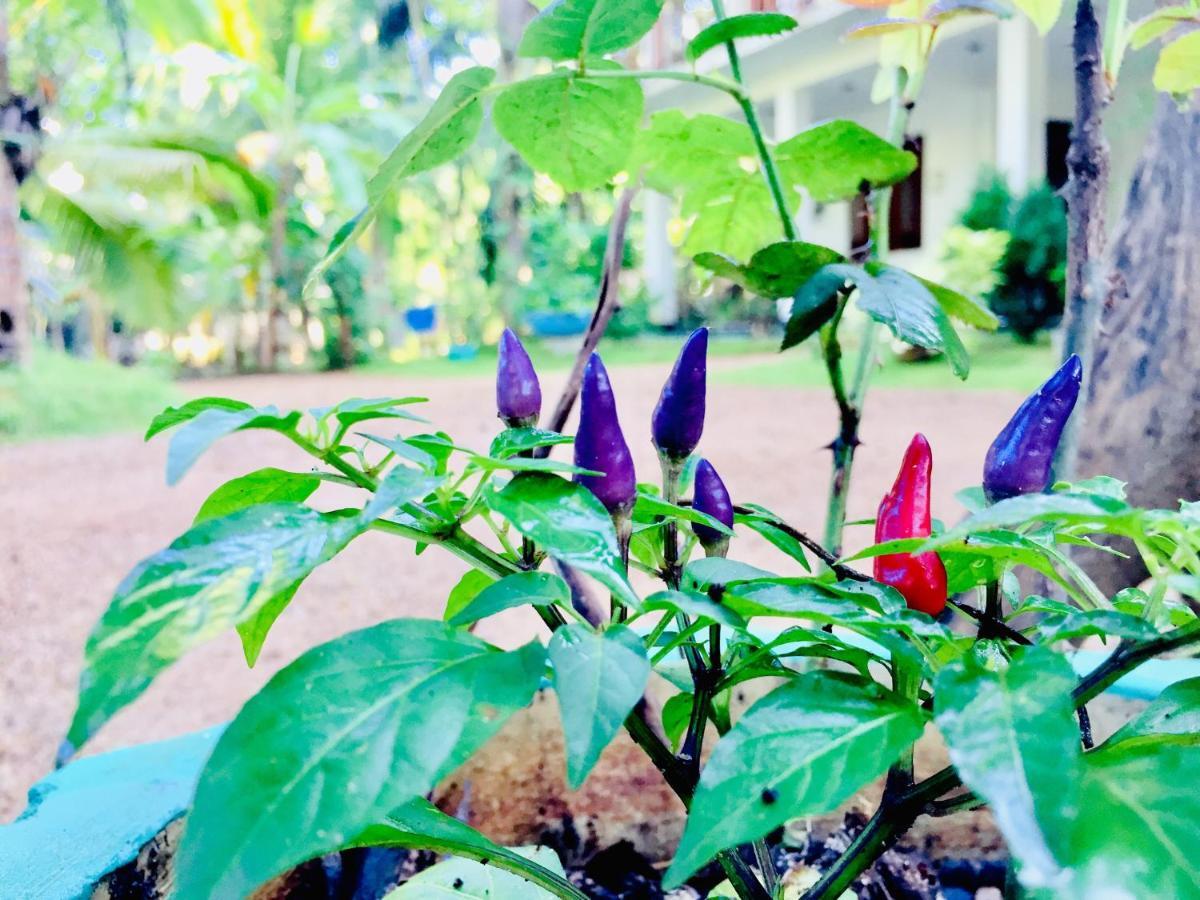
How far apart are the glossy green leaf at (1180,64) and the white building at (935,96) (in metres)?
3.15

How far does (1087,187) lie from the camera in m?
0.52

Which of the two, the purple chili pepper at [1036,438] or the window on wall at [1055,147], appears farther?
the window on wall at [1055,147]

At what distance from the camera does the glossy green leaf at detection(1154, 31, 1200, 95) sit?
0.47 m

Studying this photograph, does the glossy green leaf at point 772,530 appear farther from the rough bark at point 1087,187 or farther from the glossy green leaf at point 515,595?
the rough bark at point 1087,187

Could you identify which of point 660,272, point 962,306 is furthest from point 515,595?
point 660,272

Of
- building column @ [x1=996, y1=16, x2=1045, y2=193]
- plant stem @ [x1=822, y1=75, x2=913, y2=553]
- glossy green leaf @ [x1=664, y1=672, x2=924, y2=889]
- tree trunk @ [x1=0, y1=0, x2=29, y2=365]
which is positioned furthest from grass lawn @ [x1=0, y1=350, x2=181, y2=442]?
building column @ [x1=996, y1=16, x2=1045, y2=193]

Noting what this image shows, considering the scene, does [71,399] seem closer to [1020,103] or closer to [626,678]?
[626,678]

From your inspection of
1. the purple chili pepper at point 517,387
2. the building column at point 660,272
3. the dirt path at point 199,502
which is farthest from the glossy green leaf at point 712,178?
the building column at point 660,272

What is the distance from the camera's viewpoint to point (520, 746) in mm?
587

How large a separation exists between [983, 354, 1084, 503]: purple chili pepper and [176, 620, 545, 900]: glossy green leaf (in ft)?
0.58

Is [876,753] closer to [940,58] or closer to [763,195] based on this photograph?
[763,195]

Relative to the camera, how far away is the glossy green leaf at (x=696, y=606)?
Answer: 0.23 metres

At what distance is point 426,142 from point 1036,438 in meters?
0.27

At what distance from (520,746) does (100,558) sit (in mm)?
1873
